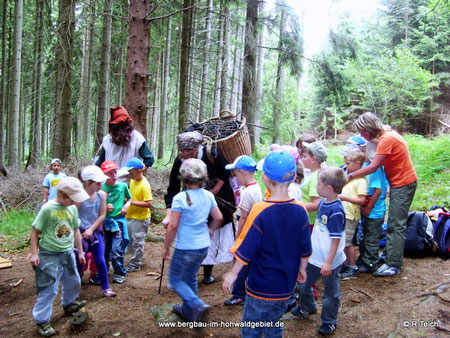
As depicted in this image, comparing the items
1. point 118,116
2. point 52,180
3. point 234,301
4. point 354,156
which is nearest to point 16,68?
point 52,180

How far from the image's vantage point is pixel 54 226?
3.44 metres

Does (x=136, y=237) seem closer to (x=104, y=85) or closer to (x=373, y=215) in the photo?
(x=373, y=215)

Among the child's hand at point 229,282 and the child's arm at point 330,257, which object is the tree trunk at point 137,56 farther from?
the child's hand at point 229,282

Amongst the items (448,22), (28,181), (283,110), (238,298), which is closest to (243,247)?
(238,298)

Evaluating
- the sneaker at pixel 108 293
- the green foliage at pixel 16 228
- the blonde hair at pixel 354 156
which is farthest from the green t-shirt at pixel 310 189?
the green foliage at pixel 16 228

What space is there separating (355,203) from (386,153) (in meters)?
0.74

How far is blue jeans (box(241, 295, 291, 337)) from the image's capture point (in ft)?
8.37

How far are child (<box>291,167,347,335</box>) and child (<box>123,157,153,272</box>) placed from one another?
2.45 m

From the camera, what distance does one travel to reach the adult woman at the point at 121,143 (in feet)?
15.4

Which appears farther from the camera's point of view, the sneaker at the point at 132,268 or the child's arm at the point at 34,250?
the sneaker at the point at 132,268

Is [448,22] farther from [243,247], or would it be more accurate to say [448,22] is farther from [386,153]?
[243,247]

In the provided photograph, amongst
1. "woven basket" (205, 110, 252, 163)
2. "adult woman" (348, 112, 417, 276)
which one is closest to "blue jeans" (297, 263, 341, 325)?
"adult woman" (348, 112, 417, 276)

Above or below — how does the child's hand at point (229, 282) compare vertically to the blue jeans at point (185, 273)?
above

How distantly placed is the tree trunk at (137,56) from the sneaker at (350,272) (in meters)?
4.11
